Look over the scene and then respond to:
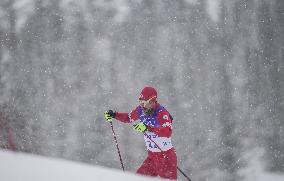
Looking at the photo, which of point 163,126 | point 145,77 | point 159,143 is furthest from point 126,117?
point 145,77

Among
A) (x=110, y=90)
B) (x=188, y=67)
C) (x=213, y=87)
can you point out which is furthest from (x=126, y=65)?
(x=213, y=87)

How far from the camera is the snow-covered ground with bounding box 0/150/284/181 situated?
3.26 meters

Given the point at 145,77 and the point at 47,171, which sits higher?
the point at 145,77

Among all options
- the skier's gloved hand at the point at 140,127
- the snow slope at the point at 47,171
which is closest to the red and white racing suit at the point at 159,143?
the skier's gloved hand at the point at 140,127

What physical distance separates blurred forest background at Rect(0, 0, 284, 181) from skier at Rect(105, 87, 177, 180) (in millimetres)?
3669

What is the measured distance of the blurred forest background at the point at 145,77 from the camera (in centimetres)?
835

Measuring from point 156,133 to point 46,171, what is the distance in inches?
61.6

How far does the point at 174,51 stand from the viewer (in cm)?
882

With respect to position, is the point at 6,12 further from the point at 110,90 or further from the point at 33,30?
the point at 110,90

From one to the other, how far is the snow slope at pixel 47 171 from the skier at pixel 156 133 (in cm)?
117

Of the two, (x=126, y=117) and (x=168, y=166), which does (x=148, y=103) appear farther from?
(x=168, y=166)

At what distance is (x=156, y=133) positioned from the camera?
4.67m

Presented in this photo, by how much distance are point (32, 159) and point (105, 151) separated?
5.20 meters

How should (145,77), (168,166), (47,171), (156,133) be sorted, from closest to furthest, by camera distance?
(47,171)
(156,133)
(168,166)
(145,77)
